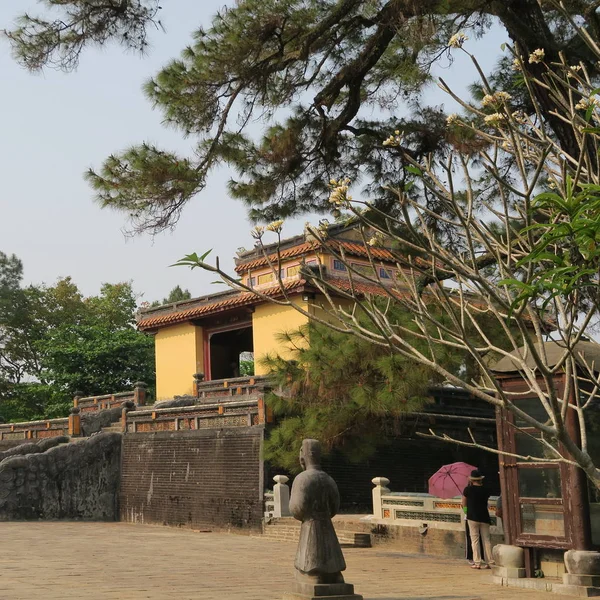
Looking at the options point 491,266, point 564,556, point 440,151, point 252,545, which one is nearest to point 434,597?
point 564,556

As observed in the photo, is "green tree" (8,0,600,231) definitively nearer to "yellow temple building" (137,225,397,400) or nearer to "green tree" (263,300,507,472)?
"green tree" (263,300,507,472)

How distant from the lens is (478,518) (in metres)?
9.26

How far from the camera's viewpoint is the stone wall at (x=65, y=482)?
17469mm

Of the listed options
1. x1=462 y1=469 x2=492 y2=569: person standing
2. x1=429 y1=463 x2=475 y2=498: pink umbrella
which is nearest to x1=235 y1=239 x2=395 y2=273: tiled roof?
x1=429 y1=463 x2=475 y2=498: pink umbrella

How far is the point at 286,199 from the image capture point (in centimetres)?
988

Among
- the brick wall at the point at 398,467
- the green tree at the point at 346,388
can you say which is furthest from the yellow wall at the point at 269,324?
the green tree at the point at 346,388

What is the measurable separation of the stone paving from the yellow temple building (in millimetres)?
7818

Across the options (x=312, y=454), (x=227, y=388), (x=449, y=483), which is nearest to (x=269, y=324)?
Result: (x=227, y=388)

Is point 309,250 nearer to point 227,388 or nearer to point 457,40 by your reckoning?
point 227,388

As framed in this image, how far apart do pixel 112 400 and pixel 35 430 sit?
71.8 inches

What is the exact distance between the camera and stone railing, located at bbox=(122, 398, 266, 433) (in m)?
15.3

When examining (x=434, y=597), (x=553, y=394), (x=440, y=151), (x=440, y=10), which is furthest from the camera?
(x=440, y=151)

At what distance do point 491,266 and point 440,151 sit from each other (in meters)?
1.42

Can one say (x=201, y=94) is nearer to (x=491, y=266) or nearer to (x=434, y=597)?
(x=491, y=266)
